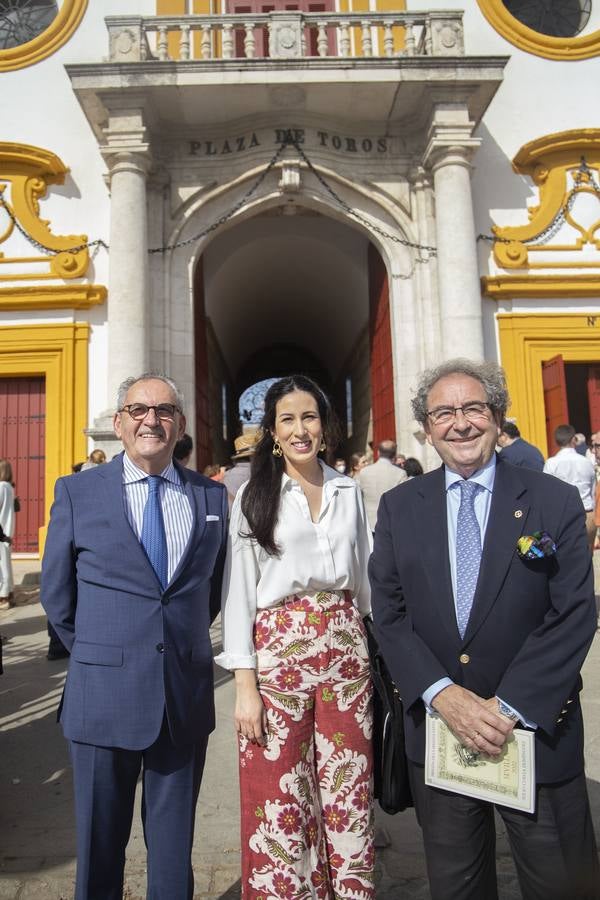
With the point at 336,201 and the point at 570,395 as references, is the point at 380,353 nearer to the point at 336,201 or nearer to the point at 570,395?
the point at 336,201

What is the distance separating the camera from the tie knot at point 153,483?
84.2 inches

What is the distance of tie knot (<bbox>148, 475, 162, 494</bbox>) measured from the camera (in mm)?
2140

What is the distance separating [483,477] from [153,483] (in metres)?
1.07

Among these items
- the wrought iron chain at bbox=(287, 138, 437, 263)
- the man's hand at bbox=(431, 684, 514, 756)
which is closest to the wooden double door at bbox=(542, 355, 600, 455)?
the wrought iron chain at bbox=(287, 138, 437, 263)

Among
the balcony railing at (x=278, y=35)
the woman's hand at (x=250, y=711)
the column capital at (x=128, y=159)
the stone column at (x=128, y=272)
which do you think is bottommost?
the woman's hand at (x=250, y=711)

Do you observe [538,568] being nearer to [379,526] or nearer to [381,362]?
[379,526]

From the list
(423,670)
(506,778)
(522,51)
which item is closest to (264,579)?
(423,670)

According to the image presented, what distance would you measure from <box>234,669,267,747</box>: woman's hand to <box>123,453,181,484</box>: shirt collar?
678 mm

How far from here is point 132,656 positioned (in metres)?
1.96

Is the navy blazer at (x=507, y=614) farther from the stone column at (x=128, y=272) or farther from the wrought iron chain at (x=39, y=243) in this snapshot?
the wrought iron chain at (x=39, y=243)

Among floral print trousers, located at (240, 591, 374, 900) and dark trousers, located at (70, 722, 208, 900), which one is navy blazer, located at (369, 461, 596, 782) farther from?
dark trousers, located at (70, 722, 208, 900)

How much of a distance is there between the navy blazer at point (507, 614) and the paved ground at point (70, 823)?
1.08 metres

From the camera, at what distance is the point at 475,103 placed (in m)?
9.26

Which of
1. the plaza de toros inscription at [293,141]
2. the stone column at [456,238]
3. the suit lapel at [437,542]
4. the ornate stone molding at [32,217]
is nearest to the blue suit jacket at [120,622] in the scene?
the suit lapel at [437,542]
